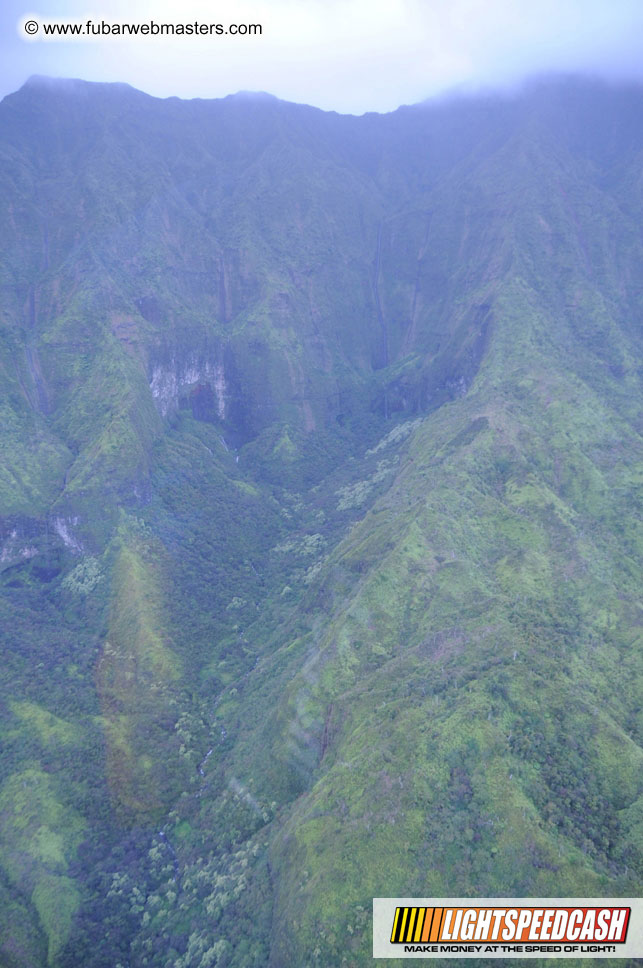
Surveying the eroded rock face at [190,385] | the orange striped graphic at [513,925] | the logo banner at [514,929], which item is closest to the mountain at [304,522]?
the eroded rock face at [190,385]

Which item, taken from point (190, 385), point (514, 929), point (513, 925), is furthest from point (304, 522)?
point (514, 929)

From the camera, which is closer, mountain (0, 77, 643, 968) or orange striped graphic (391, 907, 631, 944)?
orange striped graphic (391, 907, 631, 944)

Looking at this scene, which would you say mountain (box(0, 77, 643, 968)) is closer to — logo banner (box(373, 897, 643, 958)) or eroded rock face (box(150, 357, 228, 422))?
eroded rock face (box(150, 357, 228, 422))

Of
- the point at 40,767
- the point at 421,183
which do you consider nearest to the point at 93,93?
the point at 421,183

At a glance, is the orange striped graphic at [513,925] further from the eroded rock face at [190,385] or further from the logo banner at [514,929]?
the eroded rock face at [190,385]

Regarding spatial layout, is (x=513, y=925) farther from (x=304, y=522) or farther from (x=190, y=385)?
(x=190, y=385)

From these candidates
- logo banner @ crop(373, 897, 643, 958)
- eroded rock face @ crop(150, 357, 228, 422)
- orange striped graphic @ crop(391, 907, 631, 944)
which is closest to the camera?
logo banner @ crop(373, 897, 643, 958)

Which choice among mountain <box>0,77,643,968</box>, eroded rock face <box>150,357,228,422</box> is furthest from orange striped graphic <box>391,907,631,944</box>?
eroded rock face <box>150,357,228,422</box>

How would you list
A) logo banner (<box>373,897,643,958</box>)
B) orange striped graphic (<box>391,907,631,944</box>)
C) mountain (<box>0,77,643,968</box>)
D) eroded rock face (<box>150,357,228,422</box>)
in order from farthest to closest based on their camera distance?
eroded rock face (<box>150,357,228,422</box>) < mountain (<box>0,77,643,968</box>) < orange striped graphic (<box>391,907,631,944</box>) < logo banner (<box>373,897,643,958</box>)
